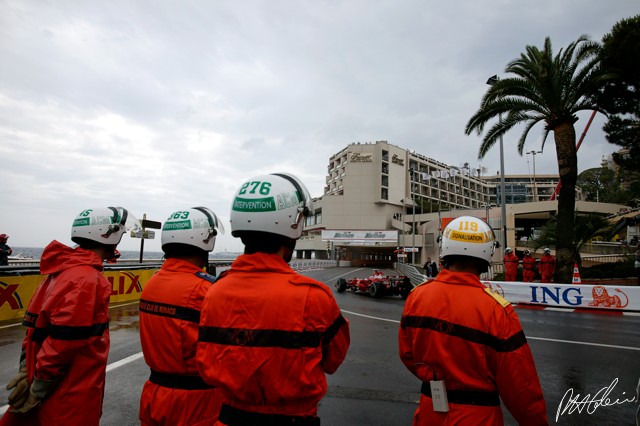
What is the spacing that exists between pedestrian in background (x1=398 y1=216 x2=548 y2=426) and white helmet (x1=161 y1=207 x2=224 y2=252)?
1563 millimetres

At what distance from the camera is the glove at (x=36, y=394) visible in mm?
2256

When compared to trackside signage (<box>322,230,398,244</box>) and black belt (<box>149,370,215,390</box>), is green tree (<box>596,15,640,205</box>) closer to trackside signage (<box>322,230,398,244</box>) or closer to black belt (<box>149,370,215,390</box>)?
black belt (<box>149,370,215,390</box>)


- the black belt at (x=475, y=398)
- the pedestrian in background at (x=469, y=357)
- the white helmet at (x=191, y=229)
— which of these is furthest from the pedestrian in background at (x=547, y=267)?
the white helmet at (x=191, y=229)

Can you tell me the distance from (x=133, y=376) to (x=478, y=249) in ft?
16.2

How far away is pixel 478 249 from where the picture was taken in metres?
2.36

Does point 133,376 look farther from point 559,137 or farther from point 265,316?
point 559,137

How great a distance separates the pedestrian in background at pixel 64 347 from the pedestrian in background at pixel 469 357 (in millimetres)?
2040

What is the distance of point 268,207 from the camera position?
184cm

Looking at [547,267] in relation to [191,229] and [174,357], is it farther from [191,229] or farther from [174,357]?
[174,357]

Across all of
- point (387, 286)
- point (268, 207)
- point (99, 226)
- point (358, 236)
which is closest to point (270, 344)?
point (268, 207)

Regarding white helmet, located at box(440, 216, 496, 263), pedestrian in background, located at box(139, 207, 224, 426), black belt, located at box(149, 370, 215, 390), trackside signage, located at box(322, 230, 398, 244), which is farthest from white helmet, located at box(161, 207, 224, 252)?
trackside signage, located at box(322, 230, 398, 244)

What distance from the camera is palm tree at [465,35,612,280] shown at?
47.5 feet

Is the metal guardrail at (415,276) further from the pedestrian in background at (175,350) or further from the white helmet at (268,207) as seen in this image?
the white helmet at (268,207)

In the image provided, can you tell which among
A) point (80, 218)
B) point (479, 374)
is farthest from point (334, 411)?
point (80, 218)
